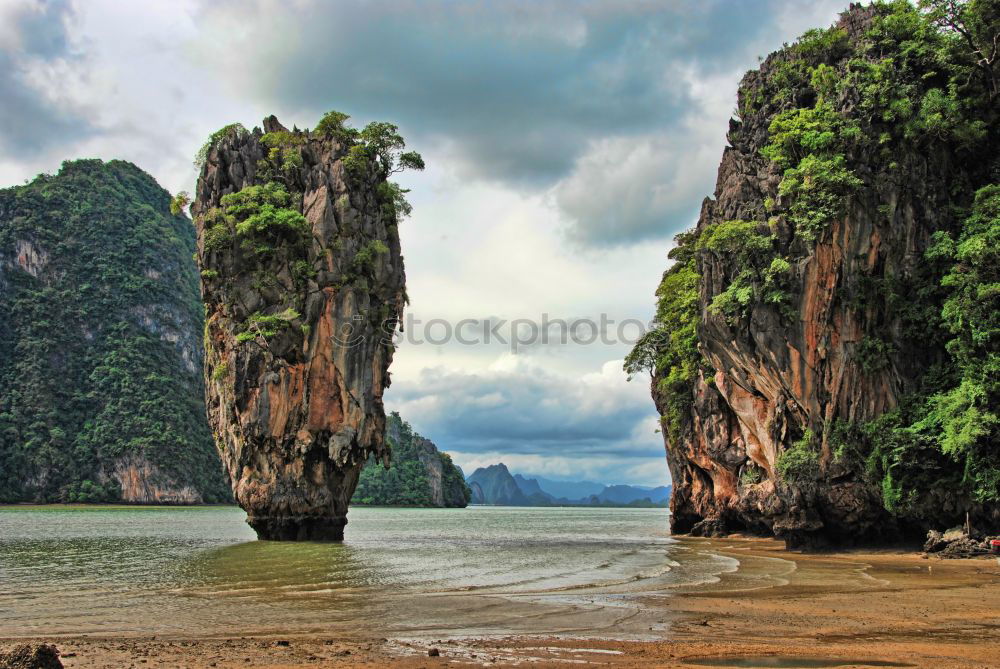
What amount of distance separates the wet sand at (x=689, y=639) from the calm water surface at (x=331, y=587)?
36 centimetres

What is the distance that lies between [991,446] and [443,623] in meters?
18.6

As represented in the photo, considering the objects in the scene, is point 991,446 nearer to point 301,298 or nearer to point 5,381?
point 301,298

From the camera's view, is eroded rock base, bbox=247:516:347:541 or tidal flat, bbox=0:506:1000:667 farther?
eroded rock base, bbox=247:516:347:541

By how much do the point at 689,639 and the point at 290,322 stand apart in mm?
24341

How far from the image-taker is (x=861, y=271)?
83.4ft

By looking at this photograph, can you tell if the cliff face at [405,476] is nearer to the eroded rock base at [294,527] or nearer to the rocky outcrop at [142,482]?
the rocky outcrop at [142,482]

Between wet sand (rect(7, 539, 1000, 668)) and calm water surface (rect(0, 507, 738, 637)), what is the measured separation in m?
0.36

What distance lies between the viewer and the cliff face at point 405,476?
135 meters

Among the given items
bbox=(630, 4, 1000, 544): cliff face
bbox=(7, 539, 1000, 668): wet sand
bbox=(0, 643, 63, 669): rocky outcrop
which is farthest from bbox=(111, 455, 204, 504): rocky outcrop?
bbox=(0, 643, 63, 669): rocky outcrop

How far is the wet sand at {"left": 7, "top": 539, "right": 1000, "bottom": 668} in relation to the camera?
9.26m

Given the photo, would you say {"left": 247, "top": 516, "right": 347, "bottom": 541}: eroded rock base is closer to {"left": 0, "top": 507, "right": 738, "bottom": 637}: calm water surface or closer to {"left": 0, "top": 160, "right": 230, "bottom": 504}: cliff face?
{"left": 0, "top": 507, "right": 738, "bottom": 637}: calm water surface

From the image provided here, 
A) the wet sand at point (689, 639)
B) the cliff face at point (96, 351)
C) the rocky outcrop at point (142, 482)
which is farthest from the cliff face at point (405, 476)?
the wet sand at point (689, 639)

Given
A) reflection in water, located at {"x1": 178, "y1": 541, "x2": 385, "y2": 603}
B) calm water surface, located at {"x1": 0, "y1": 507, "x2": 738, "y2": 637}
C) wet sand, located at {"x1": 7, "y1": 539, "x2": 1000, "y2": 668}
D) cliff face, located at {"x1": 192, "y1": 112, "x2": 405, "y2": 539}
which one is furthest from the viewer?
cliff face, located at {"x1": 192, "y1": 112, "x2": 405, "y2": 539}

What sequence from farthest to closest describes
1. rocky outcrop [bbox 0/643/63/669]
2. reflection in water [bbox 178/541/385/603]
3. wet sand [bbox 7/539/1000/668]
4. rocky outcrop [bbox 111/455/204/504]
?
1. rocky outcrop [bbox 111/455/204/504]
2. reflection in water [bbox 178/541/385/603]
3. wet sand [bbox 7/539/1000/668]
4. rocky outcrop [bbox 0/643/63/669]
